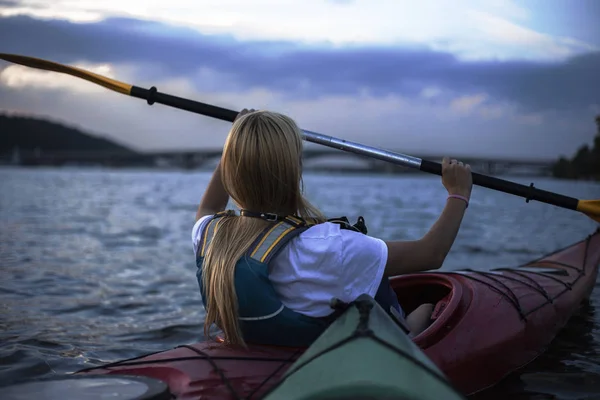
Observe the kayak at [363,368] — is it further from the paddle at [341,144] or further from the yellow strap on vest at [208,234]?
the paddle at [341,144]

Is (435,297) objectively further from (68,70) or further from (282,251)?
(68,70)

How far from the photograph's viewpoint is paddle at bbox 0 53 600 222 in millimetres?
3748

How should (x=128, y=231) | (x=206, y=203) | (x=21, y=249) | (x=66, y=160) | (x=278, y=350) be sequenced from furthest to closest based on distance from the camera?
(x=66, y=160) → (x=128, y=231) → (x=21, y=249) → (x=206, y=203) → (x=278, y=350)

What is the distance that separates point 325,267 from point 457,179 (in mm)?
782

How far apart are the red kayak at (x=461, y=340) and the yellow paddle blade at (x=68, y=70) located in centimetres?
239

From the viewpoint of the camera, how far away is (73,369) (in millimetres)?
3945

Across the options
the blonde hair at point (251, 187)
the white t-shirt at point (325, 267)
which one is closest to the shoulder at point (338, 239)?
the white t-shirt at point (325, 267)

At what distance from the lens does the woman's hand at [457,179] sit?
8.77 feet

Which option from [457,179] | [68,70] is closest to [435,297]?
[457,179]

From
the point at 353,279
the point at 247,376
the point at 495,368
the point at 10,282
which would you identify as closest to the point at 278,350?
the point at 247,376

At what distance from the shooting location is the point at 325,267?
2328mm

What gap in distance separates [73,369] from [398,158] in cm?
247

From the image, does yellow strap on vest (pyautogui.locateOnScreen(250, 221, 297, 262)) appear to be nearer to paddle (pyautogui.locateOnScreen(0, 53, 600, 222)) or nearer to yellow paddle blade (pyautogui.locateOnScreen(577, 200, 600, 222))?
paddle (pyautogui.locateOnScreen(0, 53, 600, 222))

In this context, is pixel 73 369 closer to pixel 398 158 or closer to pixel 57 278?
pixel 398 158
